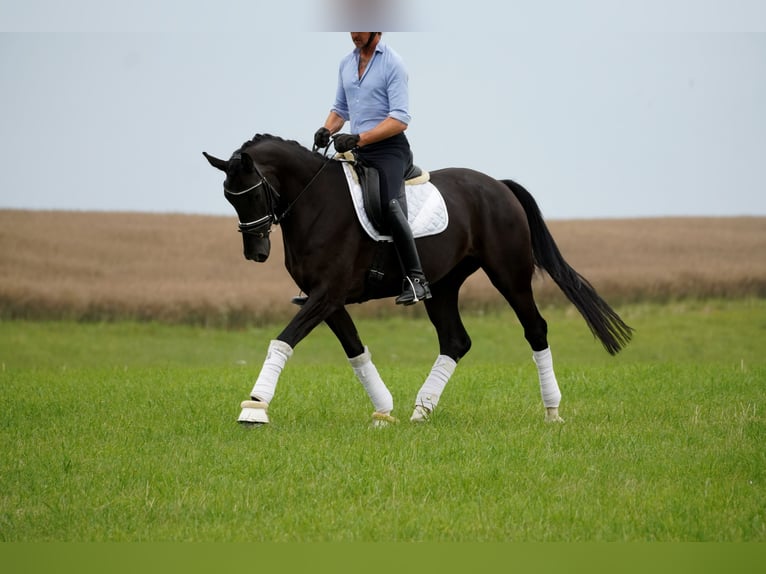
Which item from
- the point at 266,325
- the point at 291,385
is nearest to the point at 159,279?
the point at 266,325

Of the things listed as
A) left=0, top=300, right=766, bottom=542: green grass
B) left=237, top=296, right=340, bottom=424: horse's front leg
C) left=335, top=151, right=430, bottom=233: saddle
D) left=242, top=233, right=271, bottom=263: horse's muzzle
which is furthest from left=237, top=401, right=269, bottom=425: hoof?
left=335, top=151, right=430, bottom=233: saddle

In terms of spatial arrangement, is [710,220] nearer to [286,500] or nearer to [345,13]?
[345,13]

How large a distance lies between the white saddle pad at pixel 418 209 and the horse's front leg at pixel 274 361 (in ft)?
2.62

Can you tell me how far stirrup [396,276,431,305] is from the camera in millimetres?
8742

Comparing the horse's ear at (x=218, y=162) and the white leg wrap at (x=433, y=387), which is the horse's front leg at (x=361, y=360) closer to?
the white leg wrap at (x=433, y=387)

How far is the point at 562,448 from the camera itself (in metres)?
8.18

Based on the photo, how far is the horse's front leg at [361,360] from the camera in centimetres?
889

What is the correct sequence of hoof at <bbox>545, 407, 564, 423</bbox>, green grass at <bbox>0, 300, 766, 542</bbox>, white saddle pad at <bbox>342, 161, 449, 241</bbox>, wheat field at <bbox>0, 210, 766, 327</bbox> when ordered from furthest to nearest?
wheat field at <bbox>0, 210, 766, 327</bbox>, hoof at <bbox>545, 407, 564, 423</bbox>, white saddle pad at <bbox>342, 161, 449, 241</bbox>, green grass at <bbox>0, 300, 766, 542</bbox>

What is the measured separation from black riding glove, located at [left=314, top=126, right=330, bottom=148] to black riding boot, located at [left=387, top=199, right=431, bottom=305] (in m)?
0.71

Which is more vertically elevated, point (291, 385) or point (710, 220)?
point (710, 220)

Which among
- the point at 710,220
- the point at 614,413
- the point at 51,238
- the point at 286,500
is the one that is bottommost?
the point at 286,500

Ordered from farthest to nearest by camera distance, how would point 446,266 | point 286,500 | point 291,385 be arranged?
point 291,385
point 446,266
point 286,500

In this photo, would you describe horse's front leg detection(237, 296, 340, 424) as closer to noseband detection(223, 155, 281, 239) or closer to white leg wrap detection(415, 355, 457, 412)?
noseband detection(223, 155, 281, 239)

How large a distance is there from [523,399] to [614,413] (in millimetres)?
1099
